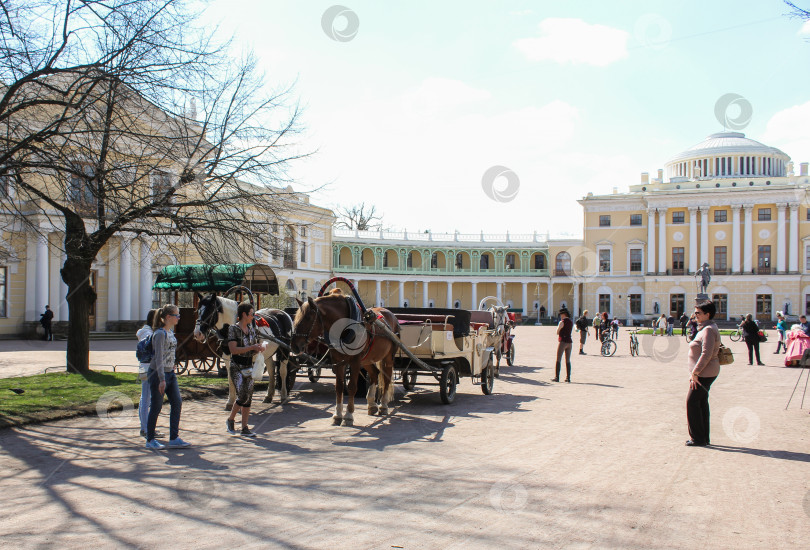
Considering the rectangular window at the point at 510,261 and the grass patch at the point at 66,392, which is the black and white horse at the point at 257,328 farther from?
the rectangular window at the point at 510,261

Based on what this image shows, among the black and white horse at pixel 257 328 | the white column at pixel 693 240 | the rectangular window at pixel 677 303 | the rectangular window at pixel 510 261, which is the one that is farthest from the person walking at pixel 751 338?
the rectangular window at pixel 510 261

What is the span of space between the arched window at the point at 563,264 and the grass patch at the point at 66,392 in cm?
6001

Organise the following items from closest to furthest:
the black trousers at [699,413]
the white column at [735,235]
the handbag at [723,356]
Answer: the black trousers at [699,413]
the handbag at [723,356]
the white column at [735,235]

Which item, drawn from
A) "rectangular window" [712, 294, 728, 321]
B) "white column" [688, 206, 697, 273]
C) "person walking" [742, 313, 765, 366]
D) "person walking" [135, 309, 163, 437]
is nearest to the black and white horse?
"person walking" [135, 309, 163, 437]

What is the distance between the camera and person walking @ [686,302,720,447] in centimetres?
792

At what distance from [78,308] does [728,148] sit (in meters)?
80.3

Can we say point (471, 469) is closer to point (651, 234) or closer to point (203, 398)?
point (203, 398)

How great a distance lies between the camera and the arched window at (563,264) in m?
70.6

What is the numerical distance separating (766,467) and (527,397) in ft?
18.9

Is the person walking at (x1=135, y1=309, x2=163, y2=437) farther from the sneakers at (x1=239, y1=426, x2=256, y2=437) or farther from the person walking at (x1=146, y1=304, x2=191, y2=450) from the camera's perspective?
the sneakers at (x1=239, y1=426, x2=256, y2=437)

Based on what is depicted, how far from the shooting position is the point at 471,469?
259 inches

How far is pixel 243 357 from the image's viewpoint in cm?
815

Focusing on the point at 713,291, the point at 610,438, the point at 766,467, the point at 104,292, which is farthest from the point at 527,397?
the point at 713,291

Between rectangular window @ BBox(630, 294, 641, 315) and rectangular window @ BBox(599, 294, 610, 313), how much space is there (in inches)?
89.8
